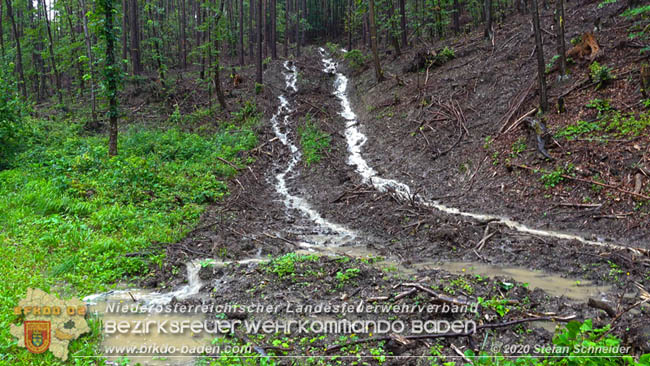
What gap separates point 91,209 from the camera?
28.8 feet

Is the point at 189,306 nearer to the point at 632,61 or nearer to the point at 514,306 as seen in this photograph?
the point at 514,306

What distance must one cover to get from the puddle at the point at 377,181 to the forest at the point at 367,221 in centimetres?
12

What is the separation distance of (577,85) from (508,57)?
220 inches

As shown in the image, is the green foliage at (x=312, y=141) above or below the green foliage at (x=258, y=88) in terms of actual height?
below

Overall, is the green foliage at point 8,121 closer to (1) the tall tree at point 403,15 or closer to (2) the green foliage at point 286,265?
(2) the green foliage at point 286,265

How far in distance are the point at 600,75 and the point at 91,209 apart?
15244mm

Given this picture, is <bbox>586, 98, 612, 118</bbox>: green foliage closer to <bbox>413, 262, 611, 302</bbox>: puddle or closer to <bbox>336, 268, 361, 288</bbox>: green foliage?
<bbox>413, 262, 611, 302</bbox>: puddle

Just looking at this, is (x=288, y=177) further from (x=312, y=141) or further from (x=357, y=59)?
(x=357, y=59)

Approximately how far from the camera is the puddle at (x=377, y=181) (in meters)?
7.69

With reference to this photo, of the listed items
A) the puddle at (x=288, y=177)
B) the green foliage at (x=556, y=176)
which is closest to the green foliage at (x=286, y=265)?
the puddle at (x=288, y=177)

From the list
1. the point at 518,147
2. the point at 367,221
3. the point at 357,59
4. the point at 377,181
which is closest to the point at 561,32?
the point at 518,147

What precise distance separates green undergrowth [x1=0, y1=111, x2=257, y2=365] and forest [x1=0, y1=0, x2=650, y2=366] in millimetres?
58

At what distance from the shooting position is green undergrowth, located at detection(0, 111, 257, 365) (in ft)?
18.7

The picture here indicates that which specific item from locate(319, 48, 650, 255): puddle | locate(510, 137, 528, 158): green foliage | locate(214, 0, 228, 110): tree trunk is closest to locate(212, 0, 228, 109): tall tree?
locate(214, 0, 228, 110): tree trunk
